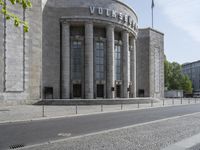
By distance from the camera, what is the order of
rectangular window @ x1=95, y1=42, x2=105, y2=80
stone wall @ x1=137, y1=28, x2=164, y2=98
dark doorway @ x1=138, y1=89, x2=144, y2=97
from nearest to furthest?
1. rectangular window @ x1=95, y1=42, x2=105, y2=80
2. dark doorway @ x1=138, y1=89, x2=144, y2=97
3. stone wall @ x1=137, y1=28, x2=164, y2=98

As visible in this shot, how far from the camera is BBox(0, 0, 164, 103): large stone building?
122ft

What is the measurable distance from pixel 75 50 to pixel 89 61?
397cm

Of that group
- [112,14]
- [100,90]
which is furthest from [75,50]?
[112,14]

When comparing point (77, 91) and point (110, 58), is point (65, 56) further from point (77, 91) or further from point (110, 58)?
point (110, 58)

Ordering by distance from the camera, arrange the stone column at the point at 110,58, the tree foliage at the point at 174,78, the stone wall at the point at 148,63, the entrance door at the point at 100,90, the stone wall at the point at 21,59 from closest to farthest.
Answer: the stone wall at the point at 21,59 < the stone column at the point at 110,58 < the entrance door at the point at 100,90 < the stone wall at the point at 148,63 < the tree foliage at the point at 174,78

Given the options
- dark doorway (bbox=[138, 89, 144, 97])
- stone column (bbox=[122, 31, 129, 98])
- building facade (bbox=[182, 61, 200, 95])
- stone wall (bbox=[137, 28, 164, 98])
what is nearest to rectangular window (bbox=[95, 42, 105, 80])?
stone column (bbox=[122, 31, 129, 98])

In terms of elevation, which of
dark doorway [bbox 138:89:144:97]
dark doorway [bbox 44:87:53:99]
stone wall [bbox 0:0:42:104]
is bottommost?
dark doorway [bbox 138:89:144:97]

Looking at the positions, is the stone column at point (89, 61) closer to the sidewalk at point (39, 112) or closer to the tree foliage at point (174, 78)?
the sidewalk at point (39, 112)

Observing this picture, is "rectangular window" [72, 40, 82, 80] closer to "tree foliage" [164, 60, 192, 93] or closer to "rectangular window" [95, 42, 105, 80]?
"rectangular window" [95, 42, 105, 80]

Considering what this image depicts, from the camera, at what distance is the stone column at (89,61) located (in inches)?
1779

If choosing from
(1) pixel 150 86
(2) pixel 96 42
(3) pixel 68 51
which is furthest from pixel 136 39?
(3) pixel 68 51

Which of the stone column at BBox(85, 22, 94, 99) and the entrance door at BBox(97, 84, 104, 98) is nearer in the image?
the stone column at BBox(85, 22, 94, 99)

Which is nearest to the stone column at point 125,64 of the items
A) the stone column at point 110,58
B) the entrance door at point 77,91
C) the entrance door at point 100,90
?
the stone column at point 110,58

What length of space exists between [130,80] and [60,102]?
2456cm
